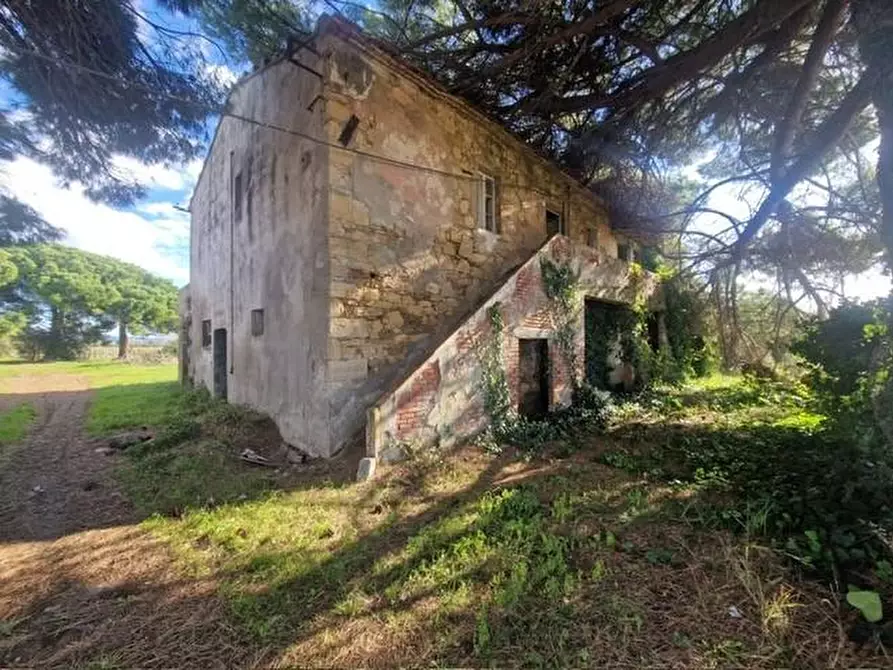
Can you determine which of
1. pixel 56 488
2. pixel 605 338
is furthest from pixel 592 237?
pixel 56 488

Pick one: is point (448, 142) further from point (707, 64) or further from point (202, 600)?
point (202, 600)

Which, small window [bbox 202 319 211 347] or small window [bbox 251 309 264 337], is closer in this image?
small window [bbox 251 309 264 337]

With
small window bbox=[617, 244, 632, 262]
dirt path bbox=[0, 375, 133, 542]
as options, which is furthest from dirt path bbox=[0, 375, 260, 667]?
small window bbox=[617, 244, 632, 262]

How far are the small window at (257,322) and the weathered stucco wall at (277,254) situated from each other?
3.6 inches

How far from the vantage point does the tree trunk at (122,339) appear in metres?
33.0

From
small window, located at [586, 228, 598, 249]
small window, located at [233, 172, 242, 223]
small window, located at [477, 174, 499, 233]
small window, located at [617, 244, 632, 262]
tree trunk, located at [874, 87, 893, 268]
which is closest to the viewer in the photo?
tree trunk, located at [874, 87, 893, 268]

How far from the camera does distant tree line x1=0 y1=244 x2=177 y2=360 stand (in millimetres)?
30672

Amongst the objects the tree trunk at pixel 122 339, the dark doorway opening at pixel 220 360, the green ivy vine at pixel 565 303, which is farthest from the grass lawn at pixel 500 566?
the tree trunk at pixel 122 339

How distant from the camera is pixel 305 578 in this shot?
3.24 metres

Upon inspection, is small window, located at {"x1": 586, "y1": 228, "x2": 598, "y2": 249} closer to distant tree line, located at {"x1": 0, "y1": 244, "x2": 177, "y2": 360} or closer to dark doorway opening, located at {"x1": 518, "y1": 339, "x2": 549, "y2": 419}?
dark doorway opening, located at {"x1": 518, "y1": 339, "x2": 549, "y2": 419}

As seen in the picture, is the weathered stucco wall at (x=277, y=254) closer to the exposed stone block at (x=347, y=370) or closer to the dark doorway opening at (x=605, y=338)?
the exposed stone block at (x=347, y=370)

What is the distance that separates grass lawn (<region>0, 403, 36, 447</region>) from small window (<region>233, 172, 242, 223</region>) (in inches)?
219

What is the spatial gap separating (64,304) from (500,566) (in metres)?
40.8

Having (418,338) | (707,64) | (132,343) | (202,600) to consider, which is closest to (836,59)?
(707,64)
